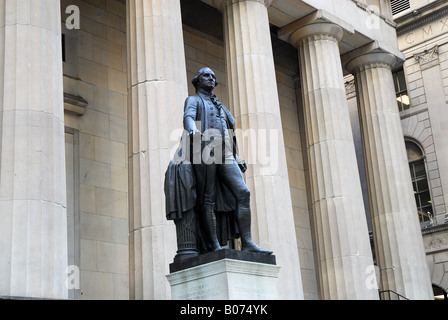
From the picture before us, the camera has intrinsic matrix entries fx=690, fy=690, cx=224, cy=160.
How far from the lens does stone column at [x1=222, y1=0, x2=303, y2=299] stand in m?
19.7

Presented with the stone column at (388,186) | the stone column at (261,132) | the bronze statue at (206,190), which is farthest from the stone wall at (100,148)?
the bronze statue at (206,190)

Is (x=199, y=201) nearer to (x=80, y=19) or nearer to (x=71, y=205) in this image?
(x=71, y=205)

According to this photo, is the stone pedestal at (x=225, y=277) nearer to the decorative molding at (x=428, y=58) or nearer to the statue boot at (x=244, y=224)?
the statue boot at (x=244, y=224)

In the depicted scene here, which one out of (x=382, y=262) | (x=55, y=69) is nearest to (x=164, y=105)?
(x=55, y=69)

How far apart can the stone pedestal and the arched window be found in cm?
2242

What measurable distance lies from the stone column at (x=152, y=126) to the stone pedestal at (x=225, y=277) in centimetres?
537

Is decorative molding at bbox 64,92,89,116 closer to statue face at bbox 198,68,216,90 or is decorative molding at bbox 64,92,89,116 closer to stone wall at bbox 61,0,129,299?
stone wall at bbox 61,0,129,299

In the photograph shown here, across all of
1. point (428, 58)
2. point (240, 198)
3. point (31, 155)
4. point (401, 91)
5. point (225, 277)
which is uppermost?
point (428, 58)

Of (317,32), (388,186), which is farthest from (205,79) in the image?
(388,186)

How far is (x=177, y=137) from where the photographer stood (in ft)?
56.5

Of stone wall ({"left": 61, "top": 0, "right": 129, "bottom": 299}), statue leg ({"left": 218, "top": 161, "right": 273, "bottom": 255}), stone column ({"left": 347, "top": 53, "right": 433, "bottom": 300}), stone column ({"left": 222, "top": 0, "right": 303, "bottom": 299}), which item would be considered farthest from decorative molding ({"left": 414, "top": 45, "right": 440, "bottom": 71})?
statue leg ({"left": 218, "top": 161, "right": 273, "bottom": 255})

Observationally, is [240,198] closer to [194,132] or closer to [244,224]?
[244,224]

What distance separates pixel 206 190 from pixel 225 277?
173 cm

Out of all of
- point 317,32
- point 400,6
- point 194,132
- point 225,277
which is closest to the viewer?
point 225,277
